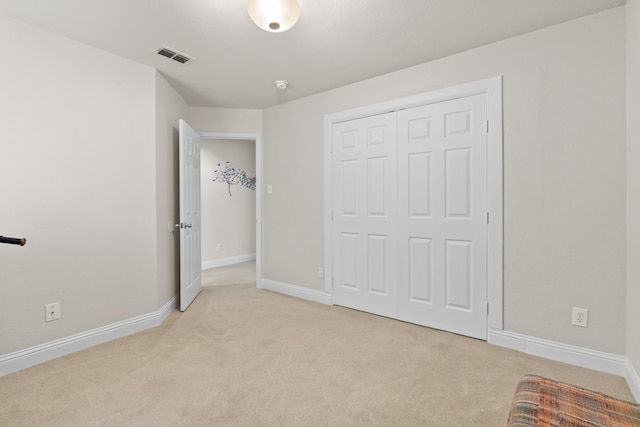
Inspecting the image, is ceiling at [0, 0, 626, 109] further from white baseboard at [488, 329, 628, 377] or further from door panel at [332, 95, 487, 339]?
white baseboard at [488, 329, 628, 377]

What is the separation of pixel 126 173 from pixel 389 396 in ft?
8.54

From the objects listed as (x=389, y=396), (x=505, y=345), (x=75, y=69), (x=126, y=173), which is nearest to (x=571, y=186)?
(x=505, y=345)

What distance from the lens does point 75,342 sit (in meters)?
2.43

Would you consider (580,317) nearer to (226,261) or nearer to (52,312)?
(52,312)

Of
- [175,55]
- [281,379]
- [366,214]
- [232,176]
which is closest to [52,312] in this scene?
[281,379]

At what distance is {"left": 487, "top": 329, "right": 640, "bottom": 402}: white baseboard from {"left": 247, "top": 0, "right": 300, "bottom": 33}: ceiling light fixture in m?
2.61

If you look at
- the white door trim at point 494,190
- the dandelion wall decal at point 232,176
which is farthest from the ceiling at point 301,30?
the dandelion wall decal at point 232,176

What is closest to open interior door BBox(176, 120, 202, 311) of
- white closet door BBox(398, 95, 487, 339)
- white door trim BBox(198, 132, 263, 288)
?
white door trim BBox(198, 132, 263, 288)

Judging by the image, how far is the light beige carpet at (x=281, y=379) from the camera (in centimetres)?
167

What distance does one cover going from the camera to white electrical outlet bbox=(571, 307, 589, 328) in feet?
7.16

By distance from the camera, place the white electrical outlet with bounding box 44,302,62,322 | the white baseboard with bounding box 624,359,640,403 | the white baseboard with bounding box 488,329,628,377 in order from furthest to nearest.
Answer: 1. the white electrical outlet with bounding box 44,302,62,322
2. the white baseboard with bounding box 488,329,628,377
3. the white baseboard with bounding box 624,359,640,403

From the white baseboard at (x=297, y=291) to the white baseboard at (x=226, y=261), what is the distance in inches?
72.5

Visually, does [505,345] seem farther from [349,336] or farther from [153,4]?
[153,4]

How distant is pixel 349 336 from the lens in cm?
269
